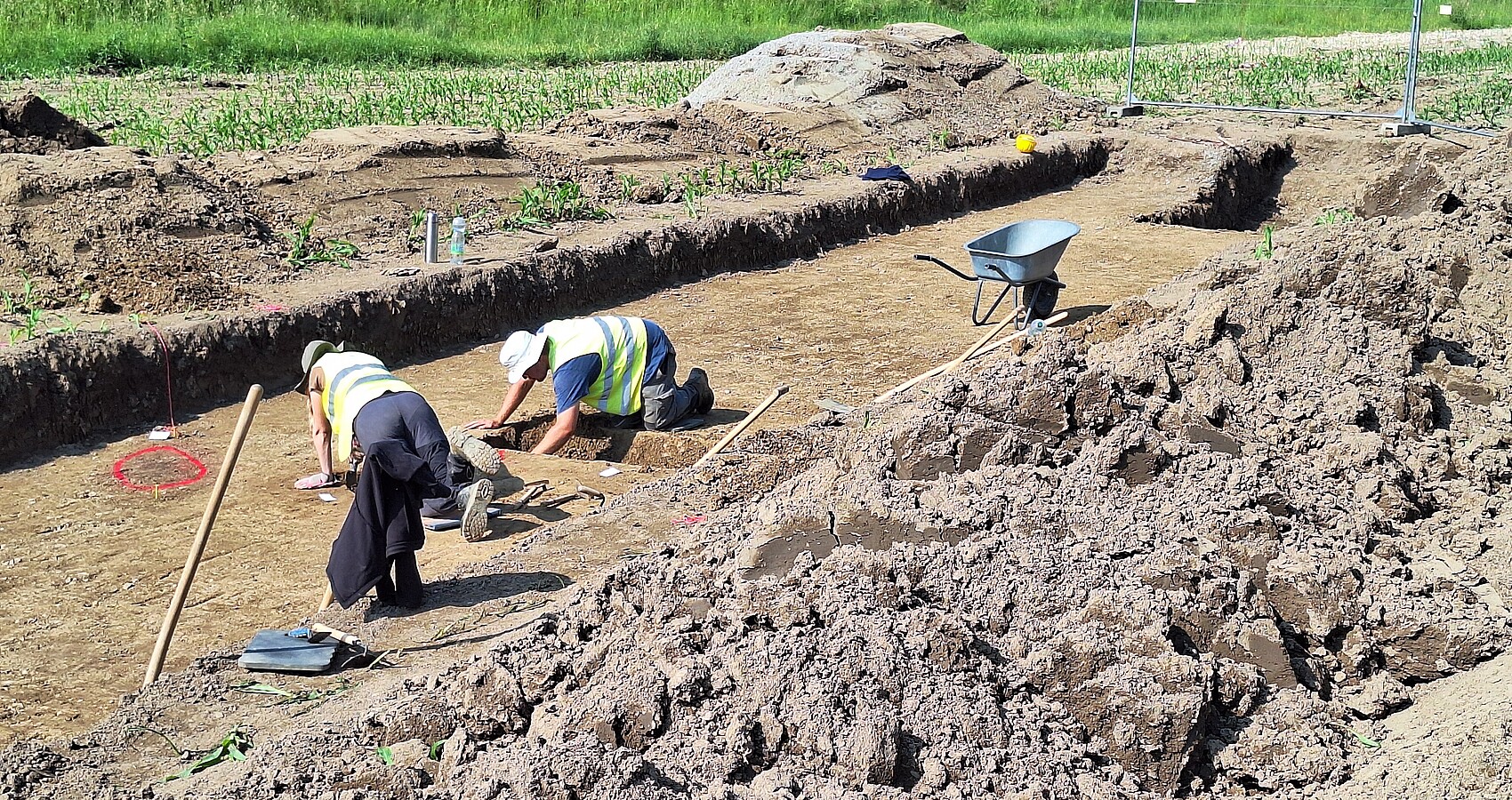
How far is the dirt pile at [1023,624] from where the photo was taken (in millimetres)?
3283

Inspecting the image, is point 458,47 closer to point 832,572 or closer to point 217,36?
point 217,36

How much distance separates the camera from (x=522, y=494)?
638cm

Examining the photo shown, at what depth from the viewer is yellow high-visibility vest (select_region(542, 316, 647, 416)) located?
22.3 feet

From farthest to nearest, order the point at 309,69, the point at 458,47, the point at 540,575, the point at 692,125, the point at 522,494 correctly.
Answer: the point at 458,47 < the point at 309,69 < the point at 692,125 < the point at 522,494 < the point at 540,575

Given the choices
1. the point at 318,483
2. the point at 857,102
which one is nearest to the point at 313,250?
the point at 318,483

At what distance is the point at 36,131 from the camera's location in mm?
10625

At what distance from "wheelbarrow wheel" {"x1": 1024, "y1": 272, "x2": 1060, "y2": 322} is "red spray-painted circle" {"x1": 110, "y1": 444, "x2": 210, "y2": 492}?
16.8 feet

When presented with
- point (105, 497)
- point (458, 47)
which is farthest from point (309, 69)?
point (105, 497)

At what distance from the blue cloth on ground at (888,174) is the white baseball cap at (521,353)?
708cm

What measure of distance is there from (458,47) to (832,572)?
60.6 ft

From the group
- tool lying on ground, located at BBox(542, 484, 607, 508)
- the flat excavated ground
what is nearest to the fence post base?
the flat excavated ground

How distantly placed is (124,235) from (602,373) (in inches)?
147

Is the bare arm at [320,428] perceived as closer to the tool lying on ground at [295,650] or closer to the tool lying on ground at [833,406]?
the tool lying on ground at [295,650]

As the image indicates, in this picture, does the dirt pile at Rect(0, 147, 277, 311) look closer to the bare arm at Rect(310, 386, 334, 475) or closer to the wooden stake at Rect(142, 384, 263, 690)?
the bare arm at Rect(310, 386, 334, 475)
